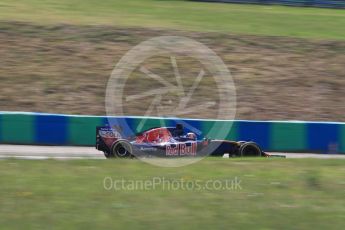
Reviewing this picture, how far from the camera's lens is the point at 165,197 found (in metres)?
7.01

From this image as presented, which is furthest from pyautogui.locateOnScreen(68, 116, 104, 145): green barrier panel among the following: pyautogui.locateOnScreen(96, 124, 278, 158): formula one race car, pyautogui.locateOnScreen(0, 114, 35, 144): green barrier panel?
pyautogui.locateOnScreen(96, 124, 278, 158): formula one race car

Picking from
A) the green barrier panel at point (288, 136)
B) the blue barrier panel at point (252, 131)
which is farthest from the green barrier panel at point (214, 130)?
the green barrier panel at point (288, 136)

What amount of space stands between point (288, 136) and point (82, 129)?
4566mm

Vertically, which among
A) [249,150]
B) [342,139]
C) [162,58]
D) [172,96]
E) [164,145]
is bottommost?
[342,139]

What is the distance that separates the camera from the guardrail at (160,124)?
607 inches

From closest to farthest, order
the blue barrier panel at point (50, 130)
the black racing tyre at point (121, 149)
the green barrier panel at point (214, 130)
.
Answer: the black racing tyre at point (121, 149)
the blue barrier panel at point (50, 130)
the green barrier panel at point (214, 130)

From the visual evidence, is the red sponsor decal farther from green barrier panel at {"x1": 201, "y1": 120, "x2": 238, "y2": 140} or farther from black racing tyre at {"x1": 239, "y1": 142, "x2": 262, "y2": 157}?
green barrier panel at {"x1": 201, "y1": 120, "x2": 238, "y2": 140}

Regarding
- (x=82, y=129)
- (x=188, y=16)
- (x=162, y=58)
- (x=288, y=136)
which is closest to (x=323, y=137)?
(x=288, y=136)

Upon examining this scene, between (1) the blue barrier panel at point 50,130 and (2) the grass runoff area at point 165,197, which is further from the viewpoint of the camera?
(1) the blue barrier panel at point 50,130

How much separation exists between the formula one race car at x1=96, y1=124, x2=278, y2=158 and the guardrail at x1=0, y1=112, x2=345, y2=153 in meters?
2.39

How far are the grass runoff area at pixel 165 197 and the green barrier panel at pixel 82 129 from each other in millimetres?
6960

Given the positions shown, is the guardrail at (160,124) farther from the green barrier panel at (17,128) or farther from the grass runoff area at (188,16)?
the grass runoff area at (188,16)

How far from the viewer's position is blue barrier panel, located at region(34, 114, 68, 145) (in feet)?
50.8

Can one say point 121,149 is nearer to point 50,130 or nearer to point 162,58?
point 50,130
